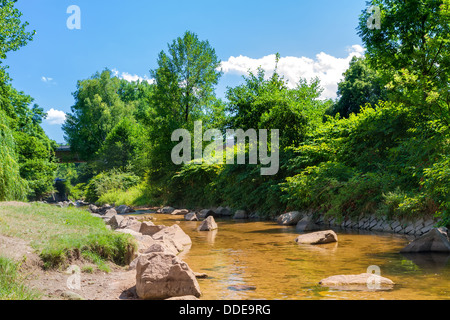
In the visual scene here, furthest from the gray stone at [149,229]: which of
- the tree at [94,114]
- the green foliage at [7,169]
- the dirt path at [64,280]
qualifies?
the tree at [94,114]

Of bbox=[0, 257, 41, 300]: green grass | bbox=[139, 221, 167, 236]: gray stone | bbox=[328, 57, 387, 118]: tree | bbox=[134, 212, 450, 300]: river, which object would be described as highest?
bbox=[328, 57, 387, 118]: tree

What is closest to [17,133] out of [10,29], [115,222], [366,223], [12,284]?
[10,29]

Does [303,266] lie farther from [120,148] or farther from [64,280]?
[120,148]

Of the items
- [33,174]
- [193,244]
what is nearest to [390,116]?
[193,244]

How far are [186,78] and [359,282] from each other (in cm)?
3106

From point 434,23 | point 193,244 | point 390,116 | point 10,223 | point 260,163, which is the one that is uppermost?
point 434,23

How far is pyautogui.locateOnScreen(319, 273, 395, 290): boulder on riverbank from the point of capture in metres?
6.61

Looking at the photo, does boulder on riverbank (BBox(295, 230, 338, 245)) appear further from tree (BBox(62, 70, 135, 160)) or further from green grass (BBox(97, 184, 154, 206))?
tree (BBox(62, 70, 135, 160))

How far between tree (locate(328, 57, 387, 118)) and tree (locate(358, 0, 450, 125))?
1595 cm

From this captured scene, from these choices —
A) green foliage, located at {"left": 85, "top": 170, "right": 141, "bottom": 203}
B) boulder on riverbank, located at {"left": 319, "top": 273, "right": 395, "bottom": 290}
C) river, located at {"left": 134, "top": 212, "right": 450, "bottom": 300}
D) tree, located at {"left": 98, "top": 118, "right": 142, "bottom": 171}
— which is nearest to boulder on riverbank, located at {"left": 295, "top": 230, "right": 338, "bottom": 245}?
river, located at {"left": 134, "top": 212, "right": 450, "bottom": 300}

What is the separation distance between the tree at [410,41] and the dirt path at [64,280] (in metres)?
10.1

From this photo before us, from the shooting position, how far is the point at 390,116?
17438 millimetres
